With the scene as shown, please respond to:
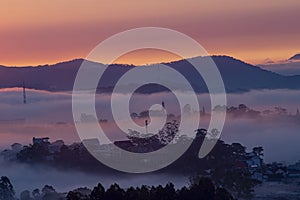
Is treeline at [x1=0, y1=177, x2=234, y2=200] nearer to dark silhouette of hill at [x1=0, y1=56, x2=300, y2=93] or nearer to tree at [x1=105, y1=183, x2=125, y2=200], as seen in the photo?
tree at [x1=105, y1=183, x2=125, y2=200]

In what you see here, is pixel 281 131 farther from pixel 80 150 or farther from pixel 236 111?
pixel 80 150

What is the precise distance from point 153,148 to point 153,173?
7.92 metres

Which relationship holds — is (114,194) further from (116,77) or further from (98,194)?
(116,77)

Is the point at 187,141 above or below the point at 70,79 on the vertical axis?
below

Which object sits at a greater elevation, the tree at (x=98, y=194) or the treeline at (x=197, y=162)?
the treeline at (x=197, y=162)

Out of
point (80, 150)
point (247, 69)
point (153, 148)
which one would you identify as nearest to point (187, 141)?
point (153, 148)

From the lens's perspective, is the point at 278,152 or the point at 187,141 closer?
the point at 187,141

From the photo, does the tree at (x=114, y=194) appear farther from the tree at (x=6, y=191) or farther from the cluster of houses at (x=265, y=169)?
the cluster of houses at (x=265, y=169)

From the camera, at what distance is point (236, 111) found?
83312 mm

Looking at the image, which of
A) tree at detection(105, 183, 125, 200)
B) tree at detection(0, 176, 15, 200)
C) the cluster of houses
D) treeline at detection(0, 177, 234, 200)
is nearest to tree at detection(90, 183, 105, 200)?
treeline at detection(0, 177, 234, 200)

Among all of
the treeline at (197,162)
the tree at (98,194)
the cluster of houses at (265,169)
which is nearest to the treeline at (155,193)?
the tree at (98,194)

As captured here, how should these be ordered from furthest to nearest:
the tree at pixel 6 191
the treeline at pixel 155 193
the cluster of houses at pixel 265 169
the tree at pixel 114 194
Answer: the cluster of houses at pixel 265 169
the tree at pixel 6 191
the treeline at pixel 155 193
the tree at pixel 114 194

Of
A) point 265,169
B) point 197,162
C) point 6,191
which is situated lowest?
point 6,191

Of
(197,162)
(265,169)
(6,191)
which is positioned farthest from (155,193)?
(265,169)
